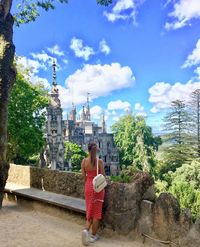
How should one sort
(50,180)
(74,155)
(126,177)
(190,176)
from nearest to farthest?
(126,177) → (50,180) → (190,176) → (74,155)

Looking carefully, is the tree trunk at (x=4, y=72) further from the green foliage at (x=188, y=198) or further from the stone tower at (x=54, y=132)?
the stone tower at (x=54, y=132)

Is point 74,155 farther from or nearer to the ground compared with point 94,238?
→ farther from the ground

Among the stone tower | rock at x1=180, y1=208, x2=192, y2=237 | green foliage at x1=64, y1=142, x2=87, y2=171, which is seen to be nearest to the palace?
the stone tower

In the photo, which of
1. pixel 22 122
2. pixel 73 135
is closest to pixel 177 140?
pixel 73 135

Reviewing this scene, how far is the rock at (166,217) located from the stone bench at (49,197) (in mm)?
A: 1876

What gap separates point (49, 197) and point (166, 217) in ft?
13.2

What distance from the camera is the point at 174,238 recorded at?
5.92 metres

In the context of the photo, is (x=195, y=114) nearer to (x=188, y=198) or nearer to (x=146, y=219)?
(x=188, y=198)

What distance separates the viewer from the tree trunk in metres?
8.85

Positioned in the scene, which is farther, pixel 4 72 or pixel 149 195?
pixel 4 72

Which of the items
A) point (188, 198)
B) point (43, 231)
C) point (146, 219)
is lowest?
point (188, 198)

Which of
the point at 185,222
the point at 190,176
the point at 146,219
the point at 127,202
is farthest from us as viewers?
the point at 190,176

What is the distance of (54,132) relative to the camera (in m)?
53.7

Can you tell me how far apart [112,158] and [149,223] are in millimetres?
61271
